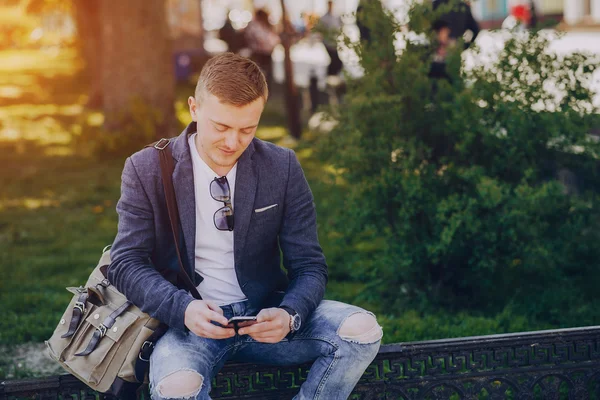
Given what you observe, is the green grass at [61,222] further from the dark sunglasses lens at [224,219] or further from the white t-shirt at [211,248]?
the dark sunglasses lens at [224,219]

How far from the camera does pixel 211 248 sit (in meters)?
3.41

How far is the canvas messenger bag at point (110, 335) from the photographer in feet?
10.4

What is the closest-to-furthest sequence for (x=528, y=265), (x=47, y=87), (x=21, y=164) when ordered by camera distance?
(x=528, y=265) → (x=21, y=164) → (x=47, y=87)

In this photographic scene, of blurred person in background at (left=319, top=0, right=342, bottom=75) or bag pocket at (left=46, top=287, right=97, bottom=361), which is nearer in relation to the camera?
bag pocket at (left=46, top=287, right=97, bottom=361)

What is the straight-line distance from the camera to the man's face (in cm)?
321

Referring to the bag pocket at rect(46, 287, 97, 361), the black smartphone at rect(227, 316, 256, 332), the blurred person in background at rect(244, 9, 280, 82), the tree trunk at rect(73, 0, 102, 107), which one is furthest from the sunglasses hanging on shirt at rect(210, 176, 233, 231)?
the blurred person in background at rect(244, 9, 280, 82)

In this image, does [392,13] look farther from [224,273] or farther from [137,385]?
[137,385]

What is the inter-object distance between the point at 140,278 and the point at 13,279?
3460 mm

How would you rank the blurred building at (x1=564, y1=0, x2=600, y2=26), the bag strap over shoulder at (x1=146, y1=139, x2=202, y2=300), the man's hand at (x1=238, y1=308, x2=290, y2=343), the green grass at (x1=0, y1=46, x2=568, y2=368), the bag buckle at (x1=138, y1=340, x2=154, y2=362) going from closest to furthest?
the man's hand at (x1=238, y1=308, x2=290, y2=343), the bag buckle at (x1=138, y1=340, x2=154, y2=362), the bag strap over shoulder at (x1=146, y1=139, x2=202, y2=300), the green grass at (x1=0, y1=46, x2=568, y2=368), the blurred building at (x1=564, y1=0, x2=600, y2=26)

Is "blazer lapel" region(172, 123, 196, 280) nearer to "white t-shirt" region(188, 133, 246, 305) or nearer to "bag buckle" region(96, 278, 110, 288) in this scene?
"white t-shirt" region(188, 133, 246, 305)

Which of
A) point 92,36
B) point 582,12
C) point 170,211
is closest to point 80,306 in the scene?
point 170,211

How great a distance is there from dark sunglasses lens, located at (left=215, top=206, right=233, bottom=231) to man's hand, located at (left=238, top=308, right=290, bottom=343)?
0.40m

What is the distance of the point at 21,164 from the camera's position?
1193cm

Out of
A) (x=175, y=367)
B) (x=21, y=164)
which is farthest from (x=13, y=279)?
(x=21, y=164)
